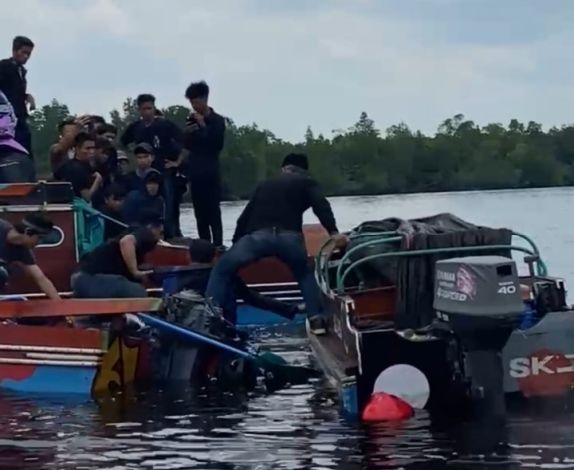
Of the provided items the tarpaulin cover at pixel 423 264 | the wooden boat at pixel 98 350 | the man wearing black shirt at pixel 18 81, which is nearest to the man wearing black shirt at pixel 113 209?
the man wearing black shirt at pixel 18 81

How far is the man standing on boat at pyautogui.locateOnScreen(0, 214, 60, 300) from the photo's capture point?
11883 millimetres

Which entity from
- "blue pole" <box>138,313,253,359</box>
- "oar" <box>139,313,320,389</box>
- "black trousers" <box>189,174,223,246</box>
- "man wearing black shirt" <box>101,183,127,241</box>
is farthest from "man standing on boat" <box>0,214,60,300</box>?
"black trousers" <box>189,174,223,246</box>

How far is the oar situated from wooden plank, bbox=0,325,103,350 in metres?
0.48

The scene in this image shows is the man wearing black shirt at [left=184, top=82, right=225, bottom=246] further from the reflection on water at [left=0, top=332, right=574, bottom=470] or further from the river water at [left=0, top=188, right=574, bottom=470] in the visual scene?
the reflection on water at [left=0, top=332, right=574, bottom=470]

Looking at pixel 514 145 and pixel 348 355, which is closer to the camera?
pixel 348 355

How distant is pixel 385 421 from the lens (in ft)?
32.7

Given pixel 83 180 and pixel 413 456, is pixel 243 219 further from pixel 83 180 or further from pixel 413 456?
pixel 413 456

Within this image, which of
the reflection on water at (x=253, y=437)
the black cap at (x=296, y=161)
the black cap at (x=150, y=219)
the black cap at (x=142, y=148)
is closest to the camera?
the reflection on water at (x=253, y=437)

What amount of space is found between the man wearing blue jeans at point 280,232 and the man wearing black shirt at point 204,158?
2.92 m

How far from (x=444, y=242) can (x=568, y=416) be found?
6.19 feet

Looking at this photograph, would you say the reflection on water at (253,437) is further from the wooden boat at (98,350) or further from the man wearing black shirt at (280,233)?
the man wearing black shirt at (280,233)

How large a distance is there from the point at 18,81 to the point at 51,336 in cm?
496

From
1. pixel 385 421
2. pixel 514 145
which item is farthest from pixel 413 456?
pixel 514 145

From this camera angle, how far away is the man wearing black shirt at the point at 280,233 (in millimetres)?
13070
